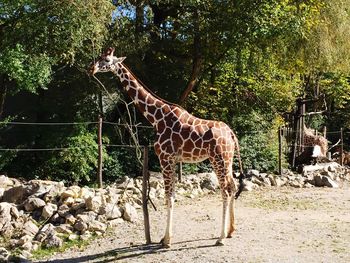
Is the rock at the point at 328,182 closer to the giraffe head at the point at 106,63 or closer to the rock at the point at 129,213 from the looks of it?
the rock at the point at 129,213

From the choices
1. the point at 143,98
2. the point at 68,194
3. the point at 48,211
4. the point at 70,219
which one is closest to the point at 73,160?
the point at 68,194

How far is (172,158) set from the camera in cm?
680

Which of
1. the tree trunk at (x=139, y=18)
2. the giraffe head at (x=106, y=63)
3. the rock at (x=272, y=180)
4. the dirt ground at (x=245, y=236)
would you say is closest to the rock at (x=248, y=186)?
the rock at (x=272, y=180)

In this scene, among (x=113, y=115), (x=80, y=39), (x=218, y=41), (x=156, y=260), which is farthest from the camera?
(x=113, y=115)

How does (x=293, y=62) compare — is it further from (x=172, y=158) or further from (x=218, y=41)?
(x=172, y=158)

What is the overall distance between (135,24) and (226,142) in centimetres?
723

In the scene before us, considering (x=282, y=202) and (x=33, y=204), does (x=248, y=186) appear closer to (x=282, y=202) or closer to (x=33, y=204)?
(x=282, y=202)

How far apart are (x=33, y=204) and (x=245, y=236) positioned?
355 cm

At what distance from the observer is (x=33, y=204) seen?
8.33m

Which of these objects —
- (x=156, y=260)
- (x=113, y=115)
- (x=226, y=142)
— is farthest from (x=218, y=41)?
(x=156, y=260)

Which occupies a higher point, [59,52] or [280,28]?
[280,28]

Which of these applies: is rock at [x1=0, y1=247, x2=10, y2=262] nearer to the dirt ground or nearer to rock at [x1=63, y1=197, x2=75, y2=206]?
the dirt ground

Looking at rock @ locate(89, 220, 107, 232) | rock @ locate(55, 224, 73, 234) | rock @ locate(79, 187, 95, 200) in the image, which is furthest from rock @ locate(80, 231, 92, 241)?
rock @ locate(79, 187, 95, 200)

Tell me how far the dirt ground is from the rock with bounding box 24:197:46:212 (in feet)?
4.80
